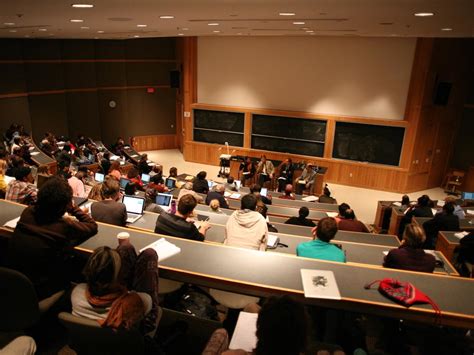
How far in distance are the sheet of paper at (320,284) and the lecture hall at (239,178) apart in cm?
1

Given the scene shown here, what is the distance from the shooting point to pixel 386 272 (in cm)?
280

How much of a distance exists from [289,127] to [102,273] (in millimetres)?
10652

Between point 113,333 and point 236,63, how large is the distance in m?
11.6

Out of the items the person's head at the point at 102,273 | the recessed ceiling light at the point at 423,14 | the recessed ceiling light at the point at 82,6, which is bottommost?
the person's head at the point at 102,273

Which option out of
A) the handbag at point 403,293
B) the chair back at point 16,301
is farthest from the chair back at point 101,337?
the handbag at point 403,293

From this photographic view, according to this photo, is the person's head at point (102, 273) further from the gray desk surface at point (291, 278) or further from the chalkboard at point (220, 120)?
the chalkboard at point (220, 120)

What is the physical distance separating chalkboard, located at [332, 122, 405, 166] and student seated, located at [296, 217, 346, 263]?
8.62 meters

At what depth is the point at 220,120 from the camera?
13.0 metres

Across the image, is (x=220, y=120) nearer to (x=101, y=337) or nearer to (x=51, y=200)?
(x=51, y=200)

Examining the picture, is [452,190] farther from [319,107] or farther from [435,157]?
[319,107]

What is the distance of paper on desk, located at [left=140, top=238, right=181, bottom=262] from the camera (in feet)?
9.51

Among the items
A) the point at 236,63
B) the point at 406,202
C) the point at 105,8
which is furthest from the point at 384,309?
the point at 236,63

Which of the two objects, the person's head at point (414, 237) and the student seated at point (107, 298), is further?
the person's head at point (414, 237)

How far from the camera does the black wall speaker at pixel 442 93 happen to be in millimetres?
10180
